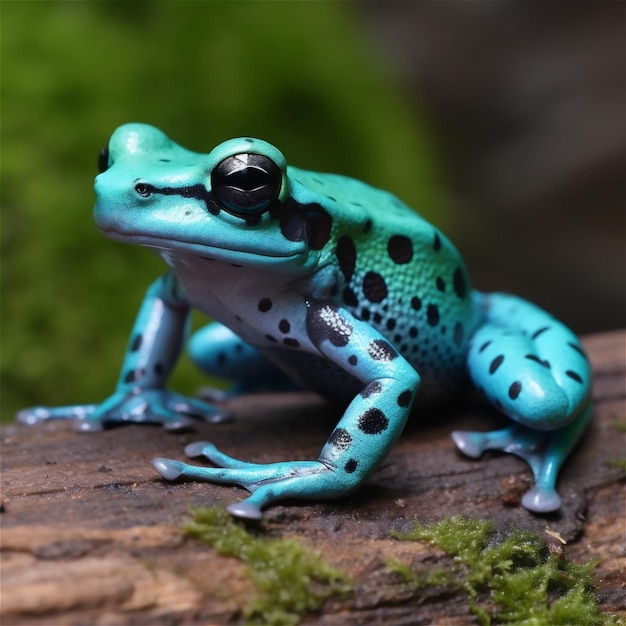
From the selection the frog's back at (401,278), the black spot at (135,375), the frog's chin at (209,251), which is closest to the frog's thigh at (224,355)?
the black spot at (135,375)

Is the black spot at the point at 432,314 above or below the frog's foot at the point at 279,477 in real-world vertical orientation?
above

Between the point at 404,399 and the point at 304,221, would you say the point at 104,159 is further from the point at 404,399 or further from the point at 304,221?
the point at 404,399

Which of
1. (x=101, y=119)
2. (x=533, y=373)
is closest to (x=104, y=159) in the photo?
(x=533, y=373)

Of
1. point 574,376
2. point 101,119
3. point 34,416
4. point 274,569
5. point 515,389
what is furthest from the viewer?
point 101,119

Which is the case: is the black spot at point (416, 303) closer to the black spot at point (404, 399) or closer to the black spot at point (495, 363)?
the black spot at point (495, 363)

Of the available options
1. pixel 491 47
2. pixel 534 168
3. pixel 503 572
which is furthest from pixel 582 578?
pixel 491 47
